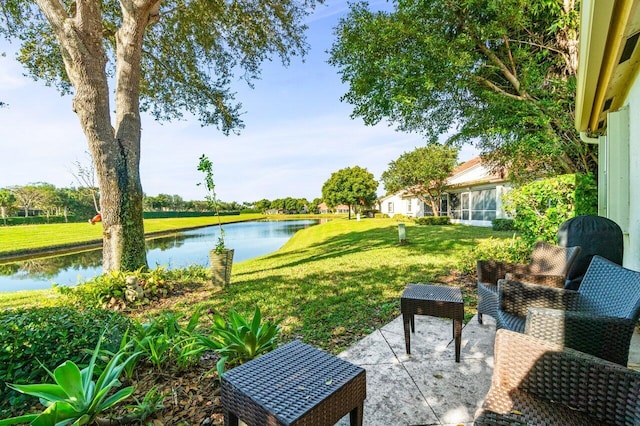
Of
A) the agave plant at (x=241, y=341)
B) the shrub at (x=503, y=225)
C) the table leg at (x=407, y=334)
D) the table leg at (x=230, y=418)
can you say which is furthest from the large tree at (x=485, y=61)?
the shrub at (x=503, y=225)

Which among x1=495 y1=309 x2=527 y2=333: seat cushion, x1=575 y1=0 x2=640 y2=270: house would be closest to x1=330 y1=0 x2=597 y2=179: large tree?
x1=575 y1=0 x2=640 y2=270: house

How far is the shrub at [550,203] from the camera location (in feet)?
15.8

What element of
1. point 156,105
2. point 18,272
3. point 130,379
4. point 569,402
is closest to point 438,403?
point 569,402

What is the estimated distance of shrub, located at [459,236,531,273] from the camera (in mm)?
5426

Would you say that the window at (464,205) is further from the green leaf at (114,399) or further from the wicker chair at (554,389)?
the green leaf at (114,399)

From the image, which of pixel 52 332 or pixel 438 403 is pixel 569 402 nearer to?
pixel 438 403

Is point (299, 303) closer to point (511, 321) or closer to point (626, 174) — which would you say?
point (511, 321)

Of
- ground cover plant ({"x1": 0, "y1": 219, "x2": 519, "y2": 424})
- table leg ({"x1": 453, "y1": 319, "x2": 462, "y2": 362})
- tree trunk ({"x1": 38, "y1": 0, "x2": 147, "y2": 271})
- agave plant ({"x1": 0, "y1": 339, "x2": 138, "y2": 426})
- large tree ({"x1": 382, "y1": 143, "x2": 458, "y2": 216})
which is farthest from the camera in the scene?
large tree ({"x1": 382, "y1": 143, "x2": 458, "y2": 216})

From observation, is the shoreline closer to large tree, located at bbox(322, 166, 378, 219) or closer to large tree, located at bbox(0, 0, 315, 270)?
large tree, located at bbox(0, 0, 315, 270)

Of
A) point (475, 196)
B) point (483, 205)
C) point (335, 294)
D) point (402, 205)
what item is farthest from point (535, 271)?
point (402, 205)

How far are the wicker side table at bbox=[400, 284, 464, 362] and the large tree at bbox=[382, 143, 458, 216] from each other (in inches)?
718

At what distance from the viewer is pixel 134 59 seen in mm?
5734

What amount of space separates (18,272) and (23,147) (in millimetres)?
5111

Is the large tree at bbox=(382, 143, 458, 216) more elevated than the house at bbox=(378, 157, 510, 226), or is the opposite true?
the large tree at bbox=(382, 143, 458, 216)
